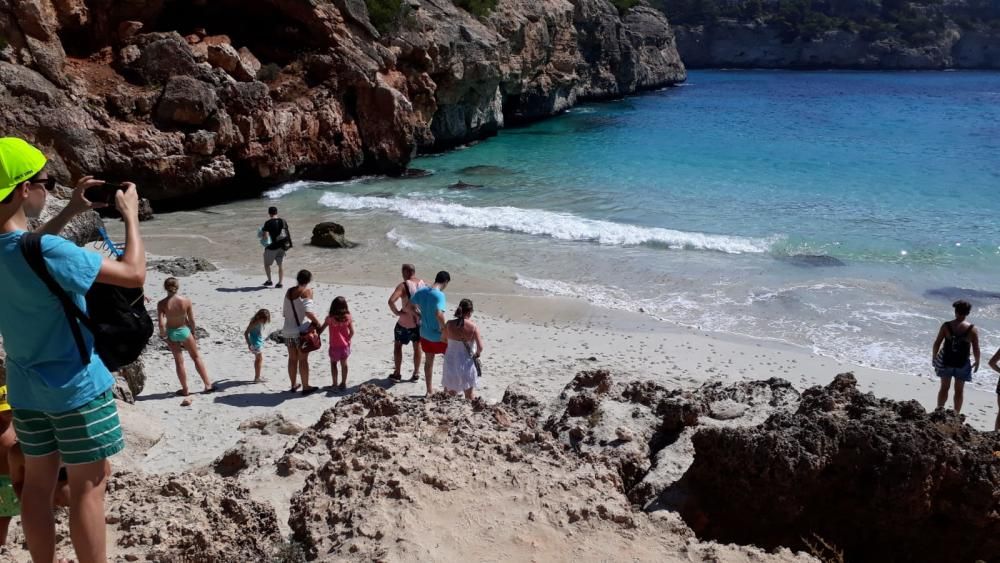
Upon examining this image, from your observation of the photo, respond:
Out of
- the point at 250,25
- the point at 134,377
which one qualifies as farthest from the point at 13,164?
the point at 250,25

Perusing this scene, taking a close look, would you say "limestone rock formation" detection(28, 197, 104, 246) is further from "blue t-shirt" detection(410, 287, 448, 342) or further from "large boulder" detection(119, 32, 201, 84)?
"large boulder" detection(119, 32, 201, 84)

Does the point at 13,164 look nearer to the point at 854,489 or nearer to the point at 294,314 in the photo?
the point at 854,489

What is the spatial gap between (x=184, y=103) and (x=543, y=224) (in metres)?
9.78

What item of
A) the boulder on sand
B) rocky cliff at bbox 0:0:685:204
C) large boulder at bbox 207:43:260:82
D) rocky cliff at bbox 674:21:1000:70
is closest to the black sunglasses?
the boulder on sand

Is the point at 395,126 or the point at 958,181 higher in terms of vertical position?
the point at 395,126

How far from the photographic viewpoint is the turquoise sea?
43.9ft

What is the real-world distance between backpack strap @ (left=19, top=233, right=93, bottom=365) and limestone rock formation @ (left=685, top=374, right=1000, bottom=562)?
122 inches

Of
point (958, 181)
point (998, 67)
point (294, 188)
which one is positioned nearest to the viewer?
point (294, 188)

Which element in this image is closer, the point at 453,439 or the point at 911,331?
the point at 453,439

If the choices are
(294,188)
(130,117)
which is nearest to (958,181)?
(294,188)

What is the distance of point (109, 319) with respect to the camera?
10.3ft

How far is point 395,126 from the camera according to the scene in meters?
26.7

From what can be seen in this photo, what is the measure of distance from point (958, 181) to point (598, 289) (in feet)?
59.2

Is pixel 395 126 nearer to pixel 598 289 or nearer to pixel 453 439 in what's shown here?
pixel 598 289
